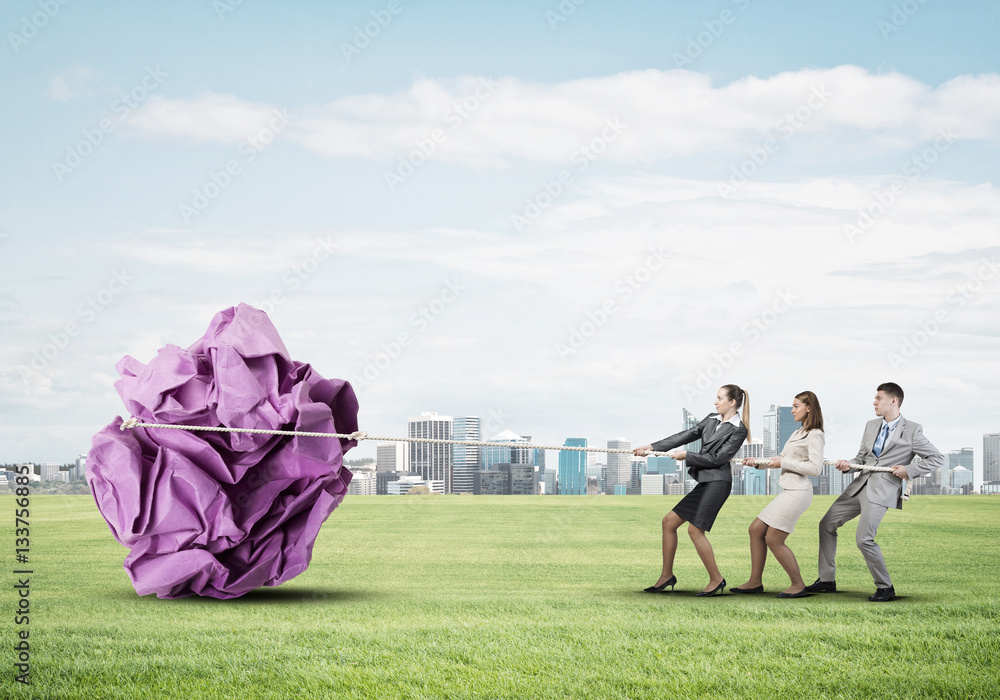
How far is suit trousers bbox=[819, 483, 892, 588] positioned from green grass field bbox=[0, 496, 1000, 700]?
37 cm

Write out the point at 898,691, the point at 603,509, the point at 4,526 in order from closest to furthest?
the point at 898,691, the point at 4,526, the point at 603,509

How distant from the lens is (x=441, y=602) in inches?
354

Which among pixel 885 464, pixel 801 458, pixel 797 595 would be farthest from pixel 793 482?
pixel 797 595

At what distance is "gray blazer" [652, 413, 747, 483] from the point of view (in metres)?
9.23

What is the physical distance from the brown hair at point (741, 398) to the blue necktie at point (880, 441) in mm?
1432

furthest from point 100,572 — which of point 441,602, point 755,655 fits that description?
point 755,655

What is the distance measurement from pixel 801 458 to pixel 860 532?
3.44ft

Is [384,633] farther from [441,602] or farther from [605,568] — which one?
[605,568]

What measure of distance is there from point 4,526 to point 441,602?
44.0ft

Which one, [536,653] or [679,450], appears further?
[679,450]

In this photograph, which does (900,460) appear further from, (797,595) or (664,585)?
(664,585)

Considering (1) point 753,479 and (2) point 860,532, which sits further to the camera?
(1) point 753,479

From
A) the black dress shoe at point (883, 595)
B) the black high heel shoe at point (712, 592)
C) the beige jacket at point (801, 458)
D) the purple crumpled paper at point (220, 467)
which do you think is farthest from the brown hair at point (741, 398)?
the purple crumpled paper at point (220, 467)

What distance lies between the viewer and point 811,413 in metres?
9.40
